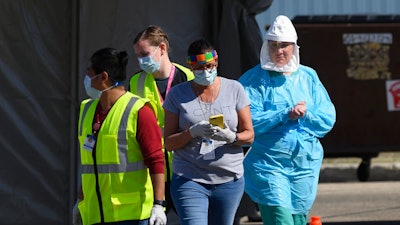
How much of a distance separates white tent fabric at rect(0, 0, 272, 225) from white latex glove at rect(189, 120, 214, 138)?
3.32m

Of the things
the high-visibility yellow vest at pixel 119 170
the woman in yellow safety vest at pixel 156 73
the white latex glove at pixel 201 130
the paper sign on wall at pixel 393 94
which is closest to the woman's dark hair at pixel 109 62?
the high-visibility yellow vest at pixel 119 170

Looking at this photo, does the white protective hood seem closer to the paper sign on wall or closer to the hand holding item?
the hand holding item

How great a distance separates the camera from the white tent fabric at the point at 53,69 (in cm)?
877

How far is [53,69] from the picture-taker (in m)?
8.92

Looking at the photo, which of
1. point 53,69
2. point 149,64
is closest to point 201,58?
point 149,64

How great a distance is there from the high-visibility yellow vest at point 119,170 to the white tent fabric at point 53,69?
3609mm

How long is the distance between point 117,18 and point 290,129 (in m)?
2.97

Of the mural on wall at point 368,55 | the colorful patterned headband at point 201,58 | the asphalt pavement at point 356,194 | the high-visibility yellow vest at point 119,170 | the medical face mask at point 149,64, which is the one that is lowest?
the asphalt pavement at point 356,194

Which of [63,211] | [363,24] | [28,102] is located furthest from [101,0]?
[363,24]

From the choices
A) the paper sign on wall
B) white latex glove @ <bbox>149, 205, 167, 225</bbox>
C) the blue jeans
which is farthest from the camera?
the paper sign on wall

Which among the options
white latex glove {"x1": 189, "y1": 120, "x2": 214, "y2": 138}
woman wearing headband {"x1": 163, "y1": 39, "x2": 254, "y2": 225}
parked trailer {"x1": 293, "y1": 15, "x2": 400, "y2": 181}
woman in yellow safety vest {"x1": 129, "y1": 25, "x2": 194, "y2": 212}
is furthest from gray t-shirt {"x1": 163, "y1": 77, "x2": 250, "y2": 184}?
parked trailer {"x1": 293, "y1": 15, "x2": 400, "y2": 181}

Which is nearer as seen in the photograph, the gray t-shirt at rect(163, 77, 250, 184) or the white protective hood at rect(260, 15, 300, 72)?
the gray t-shirt at rect(163, 77, 250, 184)

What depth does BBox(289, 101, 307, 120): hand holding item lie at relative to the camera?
6023 millimetres

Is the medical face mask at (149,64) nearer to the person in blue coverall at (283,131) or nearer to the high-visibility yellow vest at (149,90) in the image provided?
the high-visibility yellow vest at (149,90)
